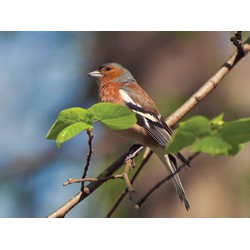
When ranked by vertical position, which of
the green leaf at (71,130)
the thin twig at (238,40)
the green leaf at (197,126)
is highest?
the thin twig at (238,40)

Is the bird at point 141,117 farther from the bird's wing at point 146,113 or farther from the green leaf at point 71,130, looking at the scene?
the green leaf at point 71,130

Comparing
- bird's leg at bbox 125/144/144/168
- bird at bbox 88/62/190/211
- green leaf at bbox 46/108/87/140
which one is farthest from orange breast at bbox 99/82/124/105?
green leaf at bbox 46/108/87/140

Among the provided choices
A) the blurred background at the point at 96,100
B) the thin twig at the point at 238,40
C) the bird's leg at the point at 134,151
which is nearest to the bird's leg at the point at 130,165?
the bird's leg at the point at 134,151

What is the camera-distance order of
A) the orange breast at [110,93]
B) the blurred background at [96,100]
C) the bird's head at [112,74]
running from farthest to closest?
the blurred background at [96,100], the bird's head at [112,74], the orange breast at [110,93]

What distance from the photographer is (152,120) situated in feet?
8.24

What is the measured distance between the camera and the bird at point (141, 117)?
2428mm

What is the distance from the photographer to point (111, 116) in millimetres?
1001

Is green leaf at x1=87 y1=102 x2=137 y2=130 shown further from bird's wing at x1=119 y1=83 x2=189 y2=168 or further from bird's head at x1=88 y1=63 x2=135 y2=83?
bird's head at x1=88 y1=63 x2=135 y2=83

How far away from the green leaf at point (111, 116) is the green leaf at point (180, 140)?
16cm

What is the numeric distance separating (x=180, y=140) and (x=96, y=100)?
3133mm

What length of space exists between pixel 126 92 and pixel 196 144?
1.89 meters

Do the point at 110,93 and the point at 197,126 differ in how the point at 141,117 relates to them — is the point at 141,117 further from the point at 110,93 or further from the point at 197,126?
Answer: the point at 197,126
